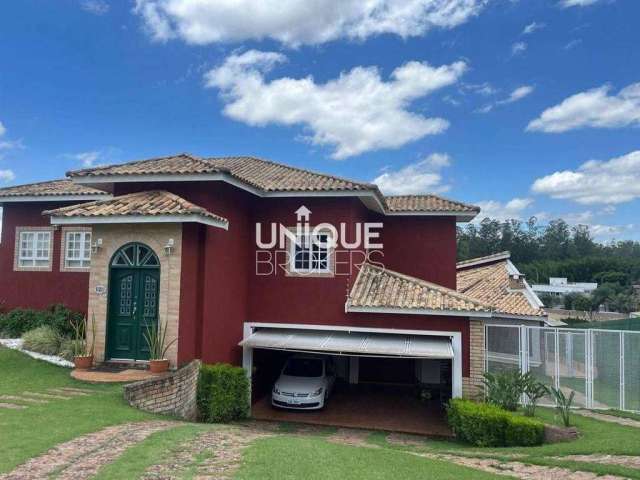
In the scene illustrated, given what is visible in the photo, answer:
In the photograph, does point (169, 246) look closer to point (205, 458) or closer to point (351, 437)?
point (205, 458)

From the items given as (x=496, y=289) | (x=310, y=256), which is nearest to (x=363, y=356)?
(x=310, y=256)

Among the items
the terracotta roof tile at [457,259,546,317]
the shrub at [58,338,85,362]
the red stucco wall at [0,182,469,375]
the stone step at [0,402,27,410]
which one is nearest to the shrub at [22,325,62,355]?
the shrub at [58,338,85,362]

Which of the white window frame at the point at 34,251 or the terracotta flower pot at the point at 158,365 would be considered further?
the white window frame at the point at 34,251

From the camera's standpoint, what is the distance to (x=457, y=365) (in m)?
18.3

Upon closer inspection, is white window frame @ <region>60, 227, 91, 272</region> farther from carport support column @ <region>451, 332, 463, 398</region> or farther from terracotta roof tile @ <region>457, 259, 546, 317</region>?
terracotta roof tile @ <region>457, 259, 546, 317</region>

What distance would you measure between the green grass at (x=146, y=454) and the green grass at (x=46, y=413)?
5.08 ft

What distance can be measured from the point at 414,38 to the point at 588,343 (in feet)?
68.5

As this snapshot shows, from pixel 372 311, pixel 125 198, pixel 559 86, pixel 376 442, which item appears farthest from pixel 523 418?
pixel 559 86

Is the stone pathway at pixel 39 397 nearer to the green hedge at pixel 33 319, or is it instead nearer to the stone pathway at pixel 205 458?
the stone pathway at pixel 205 458

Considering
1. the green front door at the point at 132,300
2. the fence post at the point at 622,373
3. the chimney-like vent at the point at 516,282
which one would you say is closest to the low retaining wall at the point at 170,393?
the green front door at the point at 132,300

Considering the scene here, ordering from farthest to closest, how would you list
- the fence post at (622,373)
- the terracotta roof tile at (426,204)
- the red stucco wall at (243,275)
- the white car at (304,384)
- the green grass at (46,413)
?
the terracotta roof tile at (426,204) < the white car at (304,384) < the fence post at (622,373) < the red stucco wall at (243,275) < the green grass at (46,413)

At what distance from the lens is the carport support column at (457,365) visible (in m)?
18.2

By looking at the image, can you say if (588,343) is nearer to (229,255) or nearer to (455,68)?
(229,255)

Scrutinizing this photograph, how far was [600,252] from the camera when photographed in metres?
151
